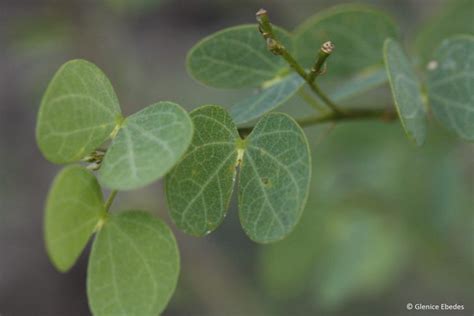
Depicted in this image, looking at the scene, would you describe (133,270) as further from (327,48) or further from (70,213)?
(327,48)

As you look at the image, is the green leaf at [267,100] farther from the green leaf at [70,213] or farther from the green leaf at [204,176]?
the green leaf at [70,213]

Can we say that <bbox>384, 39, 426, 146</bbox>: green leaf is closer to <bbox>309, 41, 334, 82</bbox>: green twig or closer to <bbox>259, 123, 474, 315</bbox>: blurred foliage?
<bbox>309, 41, 334, 82</bbox>: green twig

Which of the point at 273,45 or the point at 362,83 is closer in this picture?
the point at 273,45

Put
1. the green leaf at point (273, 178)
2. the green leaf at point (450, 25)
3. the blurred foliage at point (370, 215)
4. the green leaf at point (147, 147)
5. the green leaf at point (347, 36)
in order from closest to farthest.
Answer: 1. the green leaf at point (147, 147)
2. the green leaf at point (273, 178)
3. the green leaf at point (347, 36)
4. the green leaf at point (450, 25)
5. the blurred foliage at point (370, 215)

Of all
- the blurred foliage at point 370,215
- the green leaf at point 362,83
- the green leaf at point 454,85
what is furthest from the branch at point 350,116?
the blurred foliage at point 370,215

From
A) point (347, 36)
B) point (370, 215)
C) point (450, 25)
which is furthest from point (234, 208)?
point (347, 36)

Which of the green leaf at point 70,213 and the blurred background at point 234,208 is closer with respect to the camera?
the green leaf at point 70,213

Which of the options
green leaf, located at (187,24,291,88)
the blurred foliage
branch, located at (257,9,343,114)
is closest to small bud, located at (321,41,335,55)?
branch, located at (257,9,343,114)
